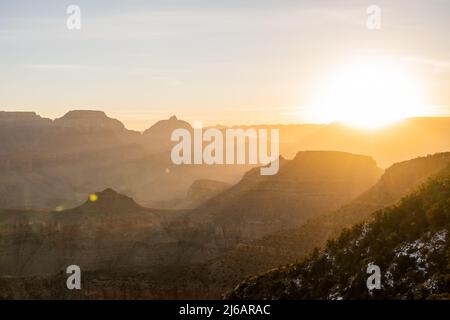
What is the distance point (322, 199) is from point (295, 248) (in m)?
49.3

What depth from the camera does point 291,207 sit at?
11756 centimetres

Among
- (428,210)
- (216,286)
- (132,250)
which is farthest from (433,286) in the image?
(132,250)

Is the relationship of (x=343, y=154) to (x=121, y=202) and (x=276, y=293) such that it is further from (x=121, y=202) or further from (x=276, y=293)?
(x=276, y=293)

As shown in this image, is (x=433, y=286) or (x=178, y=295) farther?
(x=178, y=295)

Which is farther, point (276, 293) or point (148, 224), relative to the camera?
point (148, 224)

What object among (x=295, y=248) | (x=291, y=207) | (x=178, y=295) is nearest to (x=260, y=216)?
(x=291, y=207)
